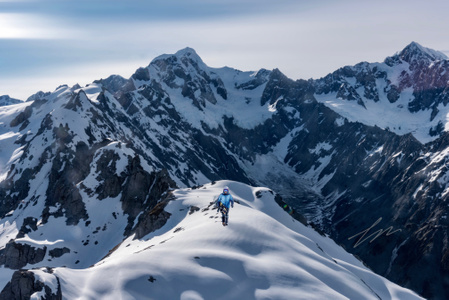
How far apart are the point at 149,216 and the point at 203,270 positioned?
4663 cm

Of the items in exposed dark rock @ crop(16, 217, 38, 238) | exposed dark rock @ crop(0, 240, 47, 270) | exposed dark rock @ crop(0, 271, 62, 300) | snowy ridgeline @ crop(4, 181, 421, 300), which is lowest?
exposed dark rock @ crop(0, 240, 47, 270)

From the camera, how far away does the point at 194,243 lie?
7369 centimetres

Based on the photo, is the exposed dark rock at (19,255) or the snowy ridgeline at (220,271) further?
the exposed dark rock at (19,255)

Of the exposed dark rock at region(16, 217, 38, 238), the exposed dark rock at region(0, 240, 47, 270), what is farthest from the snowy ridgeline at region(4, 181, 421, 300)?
the exposed dark rock at region(16, 217, 38, 238)

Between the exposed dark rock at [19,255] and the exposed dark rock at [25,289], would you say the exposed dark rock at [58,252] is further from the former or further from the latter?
the exposed dark rock at [25,289]

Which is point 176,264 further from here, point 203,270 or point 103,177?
point 103,177

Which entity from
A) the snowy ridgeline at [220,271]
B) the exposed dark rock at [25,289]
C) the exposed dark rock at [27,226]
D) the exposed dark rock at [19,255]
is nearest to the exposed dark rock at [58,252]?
the exposed dark rock at [19,255]

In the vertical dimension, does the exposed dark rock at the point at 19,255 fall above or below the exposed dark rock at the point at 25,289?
below

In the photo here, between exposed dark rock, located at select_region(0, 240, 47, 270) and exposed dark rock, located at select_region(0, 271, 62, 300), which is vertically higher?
exposed dark rock, located at select_region(0, 271, 62, 300)

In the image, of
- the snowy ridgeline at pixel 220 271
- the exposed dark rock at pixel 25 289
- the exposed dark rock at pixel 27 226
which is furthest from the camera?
the exposed dark rock at pixel 27 226

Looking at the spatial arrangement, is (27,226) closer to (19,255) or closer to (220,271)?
(19,255)

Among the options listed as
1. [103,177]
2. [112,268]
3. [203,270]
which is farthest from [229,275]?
[103,177]

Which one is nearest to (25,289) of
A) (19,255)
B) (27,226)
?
(19,255)

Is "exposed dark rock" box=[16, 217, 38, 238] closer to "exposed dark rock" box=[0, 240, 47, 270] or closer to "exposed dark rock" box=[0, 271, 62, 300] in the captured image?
"exposed dark rock" box=[0, 240, 47, 270]
